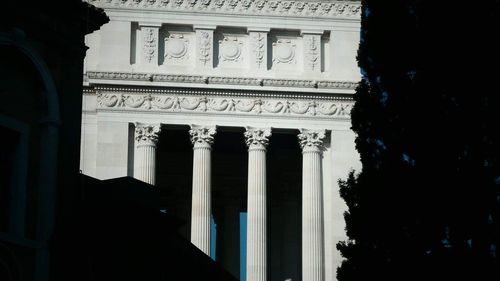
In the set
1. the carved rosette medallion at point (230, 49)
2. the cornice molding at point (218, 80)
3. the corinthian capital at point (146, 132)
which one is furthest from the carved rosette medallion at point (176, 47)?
the corinthian capital at point (146, 132)

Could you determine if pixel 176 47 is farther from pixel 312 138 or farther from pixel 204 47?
pixel 312 138

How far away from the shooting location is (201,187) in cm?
7306

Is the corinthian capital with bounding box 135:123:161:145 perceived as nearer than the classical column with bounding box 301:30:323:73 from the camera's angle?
Yes

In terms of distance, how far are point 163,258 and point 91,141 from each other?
34.5 m

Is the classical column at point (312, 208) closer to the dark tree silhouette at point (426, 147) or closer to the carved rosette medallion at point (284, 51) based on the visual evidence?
the carved rosette medallion at point (284, 51)

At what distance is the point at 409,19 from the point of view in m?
44.2

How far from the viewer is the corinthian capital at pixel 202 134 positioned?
73812mm

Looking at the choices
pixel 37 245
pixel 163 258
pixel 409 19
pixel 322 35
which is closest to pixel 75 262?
pixel 37 245

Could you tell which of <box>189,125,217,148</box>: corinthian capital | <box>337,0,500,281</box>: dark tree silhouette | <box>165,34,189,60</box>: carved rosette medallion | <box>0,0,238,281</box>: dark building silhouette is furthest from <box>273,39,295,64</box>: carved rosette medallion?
<box>0,0,238,281</box>: dark building silhouette

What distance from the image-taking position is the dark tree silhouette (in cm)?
4091

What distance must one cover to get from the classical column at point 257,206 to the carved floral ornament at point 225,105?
1.39 metres

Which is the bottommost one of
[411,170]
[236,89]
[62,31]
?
[411,170]

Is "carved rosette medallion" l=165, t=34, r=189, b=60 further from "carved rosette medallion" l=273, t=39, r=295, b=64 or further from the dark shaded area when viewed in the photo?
the dark shaded area

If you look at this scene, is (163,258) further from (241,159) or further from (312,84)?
(241,159)
